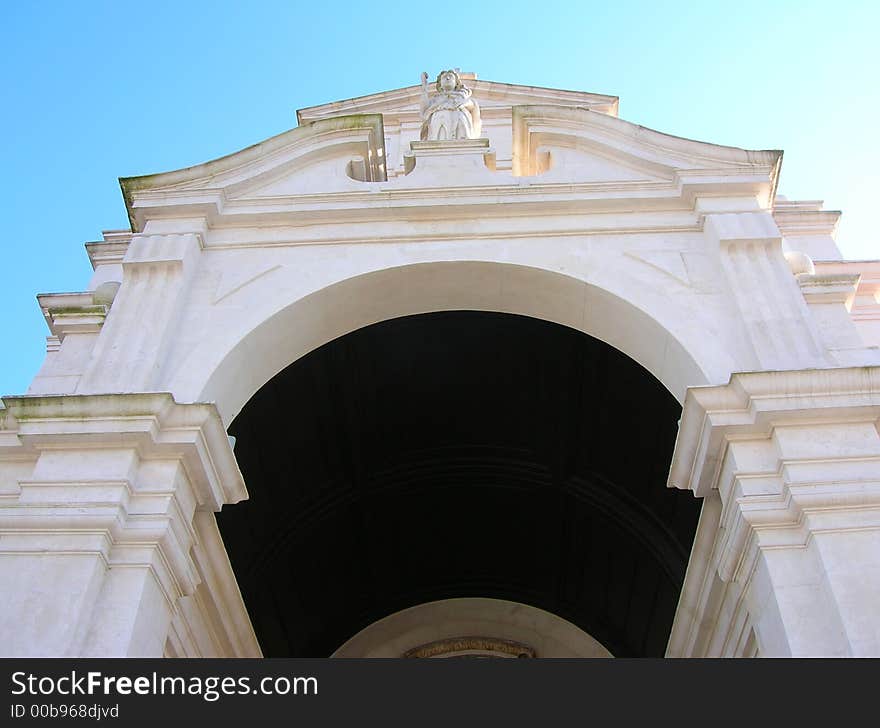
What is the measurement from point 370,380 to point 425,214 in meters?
2.18

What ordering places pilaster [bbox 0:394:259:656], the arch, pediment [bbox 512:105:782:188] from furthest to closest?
pediment [bbox 512:105:782:188], the arch, pilaster [bbox 0:394:259:656]

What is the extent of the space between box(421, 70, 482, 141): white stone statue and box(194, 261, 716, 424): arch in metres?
2.31

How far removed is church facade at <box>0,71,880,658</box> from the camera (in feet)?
21.6

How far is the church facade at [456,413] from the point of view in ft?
21.6

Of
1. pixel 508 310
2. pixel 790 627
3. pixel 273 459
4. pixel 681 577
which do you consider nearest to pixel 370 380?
pixel 273 459

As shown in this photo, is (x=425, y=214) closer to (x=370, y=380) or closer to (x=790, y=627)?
(x=370, y=380)

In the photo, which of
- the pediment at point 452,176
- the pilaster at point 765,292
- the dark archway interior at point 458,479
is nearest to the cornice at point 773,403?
the pilaster at point 765,292

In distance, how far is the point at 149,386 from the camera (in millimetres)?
7723

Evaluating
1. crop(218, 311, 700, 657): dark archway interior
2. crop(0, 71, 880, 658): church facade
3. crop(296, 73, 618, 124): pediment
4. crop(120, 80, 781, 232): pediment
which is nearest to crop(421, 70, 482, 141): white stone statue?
crop(0, 71, 880, 658): church facade

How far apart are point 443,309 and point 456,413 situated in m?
2.25

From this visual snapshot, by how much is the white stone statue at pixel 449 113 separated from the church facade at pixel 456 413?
0.16 ft

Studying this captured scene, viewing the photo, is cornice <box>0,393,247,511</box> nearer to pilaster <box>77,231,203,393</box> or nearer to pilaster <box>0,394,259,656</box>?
pilaster <box>0,394,259,656</box>

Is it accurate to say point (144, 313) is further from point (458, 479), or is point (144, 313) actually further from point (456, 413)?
point (458, 479)

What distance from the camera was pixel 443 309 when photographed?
912 cm
